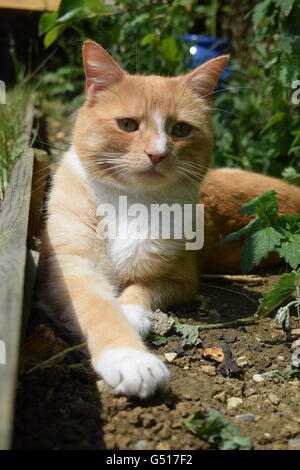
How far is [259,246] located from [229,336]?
0.42 m

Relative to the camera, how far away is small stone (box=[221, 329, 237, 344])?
2.24m

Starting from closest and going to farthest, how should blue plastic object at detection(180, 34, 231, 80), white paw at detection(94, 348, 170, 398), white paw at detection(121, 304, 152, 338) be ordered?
white paw at detection(94, 348, 170, 398) < white paw at detection(121, 304, 152, 338) < blue plastic object at detection(180, 34, 231, 80)

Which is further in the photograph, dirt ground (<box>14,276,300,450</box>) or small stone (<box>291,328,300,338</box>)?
small stone (<box>291,328,300,338</box>)

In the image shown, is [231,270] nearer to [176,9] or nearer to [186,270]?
[186,270]

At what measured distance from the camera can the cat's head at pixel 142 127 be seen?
2.24 metres

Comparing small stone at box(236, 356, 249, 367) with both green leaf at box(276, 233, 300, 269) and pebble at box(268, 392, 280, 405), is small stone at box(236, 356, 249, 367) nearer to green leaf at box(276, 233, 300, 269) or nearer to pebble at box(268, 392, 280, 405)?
pebble at box(268, 392, 280, 405)

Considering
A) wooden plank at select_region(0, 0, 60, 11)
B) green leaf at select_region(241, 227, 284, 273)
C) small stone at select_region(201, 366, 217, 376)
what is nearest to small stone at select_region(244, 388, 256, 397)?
small stone at select_region(201, 366, 217, 376)

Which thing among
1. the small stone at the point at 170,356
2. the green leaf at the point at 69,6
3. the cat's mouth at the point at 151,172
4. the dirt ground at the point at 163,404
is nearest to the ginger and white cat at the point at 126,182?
the cat's mouth at the point at 151,172

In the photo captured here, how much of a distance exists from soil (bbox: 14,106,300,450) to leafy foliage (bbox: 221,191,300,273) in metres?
0.33

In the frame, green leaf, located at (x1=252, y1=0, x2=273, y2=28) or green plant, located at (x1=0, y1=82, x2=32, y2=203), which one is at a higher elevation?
green leaf, located at (x1=252, y1=0, x2=273, y2=28)

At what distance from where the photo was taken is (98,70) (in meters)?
2.42

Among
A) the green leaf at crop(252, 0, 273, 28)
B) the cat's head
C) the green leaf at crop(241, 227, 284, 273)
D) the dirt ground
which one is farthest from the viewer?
the green leaf at crop(252, 0, 273, 28)

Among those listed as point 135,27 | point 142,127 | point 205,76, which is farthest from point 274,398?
point 135,27
